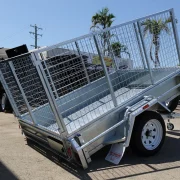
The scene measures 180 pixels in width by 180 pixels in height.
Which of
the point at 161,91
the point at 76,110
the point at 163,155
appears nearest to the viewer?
the point at 163,155

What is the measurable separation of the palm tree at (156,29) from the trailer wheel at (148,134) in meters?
1.17

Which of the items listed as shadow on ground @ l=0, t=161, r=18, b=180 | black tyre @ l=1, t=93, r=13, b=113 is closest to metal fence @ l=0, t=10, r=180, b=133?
shadow on ground @ l=0, t=161, r=18, b=180

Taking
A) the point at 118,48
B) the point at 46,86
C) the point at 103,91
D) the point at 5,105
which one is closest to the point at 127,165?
the point at 103,91

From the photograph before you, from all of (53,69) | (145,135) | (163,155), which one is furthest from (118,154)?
(53,69)

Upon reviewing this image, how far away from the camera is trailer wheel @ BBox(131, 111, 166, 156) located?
4355mm

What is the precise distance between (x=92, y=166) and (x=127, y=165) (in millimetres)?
596

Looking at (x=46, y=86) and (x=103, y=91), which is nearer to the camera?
(x=46, y=86)

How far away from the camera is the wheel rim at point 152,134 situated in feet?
14.8

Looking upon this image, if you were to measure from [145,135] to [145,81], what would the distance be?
1156mm

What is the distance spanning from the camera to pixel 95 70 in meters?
4.89

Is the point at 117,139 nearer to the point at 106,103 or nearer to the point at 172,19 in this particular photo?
the point at 106,103

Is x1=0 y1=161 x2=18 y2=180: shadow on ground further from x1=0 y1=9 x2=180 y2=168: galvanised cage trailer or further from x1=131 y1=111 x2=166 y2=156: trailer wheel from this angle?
x1=131 y1=111 x2=166 y2=156: trailer wheel

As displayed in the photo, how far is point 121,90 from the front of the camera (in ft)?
17.8

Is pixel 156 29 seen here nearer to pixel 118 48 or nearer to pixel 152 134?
pixel 118 48
